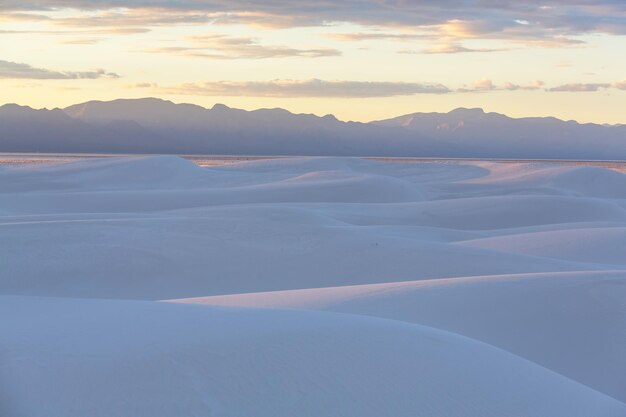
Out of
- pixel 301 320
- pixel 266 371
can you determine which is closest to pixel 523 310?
pixel 301 320

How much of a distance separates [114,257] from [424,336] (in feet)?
20.4

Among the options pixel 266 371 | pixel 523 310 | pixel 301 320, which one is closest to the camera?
pixel 266 371

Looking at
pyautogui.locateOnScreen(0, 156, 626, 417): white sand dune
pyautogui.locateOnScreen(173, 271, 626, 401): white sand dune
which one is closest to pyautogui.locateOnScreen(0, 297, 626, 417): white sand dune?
pyautogui.locateOnScreen(0, 156, 626, 417): white sand dune

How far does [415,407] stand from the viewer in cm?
422

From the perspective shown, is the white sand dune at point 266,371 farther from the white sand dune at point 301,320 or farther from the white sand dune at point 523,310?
the white sand dune at point 523,310

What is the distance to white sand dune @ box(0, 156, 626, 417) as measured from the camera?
13.6 feet

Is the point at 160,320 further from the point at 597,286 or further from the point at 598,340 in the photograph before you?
the point at 597,286

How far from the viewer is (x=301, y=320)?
518cm

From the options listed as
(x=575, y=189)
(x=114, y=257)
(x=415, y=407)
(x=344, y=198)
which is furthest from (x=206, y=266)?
(x=575, y=189)

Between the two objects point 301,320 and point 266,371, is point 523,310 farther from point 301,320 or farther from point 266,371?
point 266,371

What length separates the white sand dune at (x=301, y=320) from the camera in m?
4.14

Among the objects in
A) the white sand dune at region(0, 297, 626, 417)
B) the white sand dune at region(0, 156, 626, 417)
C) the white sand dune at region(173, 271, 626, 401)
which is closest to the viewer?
the white sand dune at region(0, 297, 626, 417)

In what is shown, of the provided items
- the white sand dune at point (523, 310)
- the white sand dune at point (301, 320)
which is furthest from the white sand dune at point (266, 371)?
the white sand dune at point (523, 310)

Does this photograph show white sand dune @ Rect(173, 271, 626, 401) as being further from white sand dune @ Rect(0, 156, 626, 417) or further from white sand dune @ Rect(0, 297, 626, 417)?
white sand dune @ Rect(0, 297, 626, 417)
